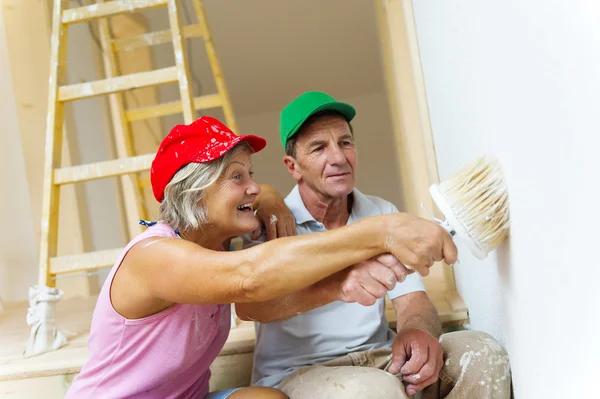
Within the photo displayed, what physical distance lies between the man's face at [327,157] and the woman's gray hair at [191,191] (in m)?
0.34

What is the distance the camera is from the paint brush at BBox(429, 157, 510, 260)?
2.81 feet

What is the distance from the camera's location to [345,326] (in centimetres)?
Answer: 140

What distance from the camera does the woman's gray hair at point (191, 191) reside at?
1.15 metres

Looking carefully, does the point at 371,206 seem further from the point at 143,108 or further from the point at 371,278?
the point at 143,108

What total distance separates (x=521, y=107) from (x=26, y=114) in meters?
2.34

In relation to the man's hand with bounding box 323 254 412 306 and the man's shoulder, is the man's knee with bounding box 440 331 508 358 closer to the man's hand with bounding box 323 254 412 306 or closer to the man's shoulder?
the man's hand with bounding box 323 254 412 306

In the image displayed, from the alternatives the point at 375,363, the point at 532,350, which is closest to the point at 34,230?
the point at 375,363

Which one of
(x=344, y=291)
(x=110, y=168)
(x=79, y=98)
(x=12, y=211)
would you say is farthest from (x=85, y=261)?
(x=12, y=211)

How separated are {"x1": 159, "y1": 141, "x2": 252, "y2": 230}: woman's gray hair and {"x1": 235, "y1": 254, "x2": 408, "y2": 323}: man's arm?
0.88ft

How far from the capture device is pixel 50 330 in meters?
1.73

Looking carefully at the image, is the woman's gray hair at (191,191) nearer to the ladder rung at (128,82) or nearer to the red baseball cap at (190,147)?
the red baseball cap at (190,147)

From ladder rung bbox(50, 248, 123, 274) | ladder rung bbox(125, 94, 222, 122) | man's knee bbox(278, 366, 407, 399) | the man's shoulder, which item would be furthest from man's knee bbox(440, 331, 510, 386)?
ladder rung bbox(125, 94, 222, 122)

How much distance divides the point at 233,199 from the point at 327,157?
0.37 m

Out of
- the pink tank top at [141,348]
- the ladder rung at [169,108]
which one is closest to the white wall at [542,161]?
the pink tank top at [141,348]
